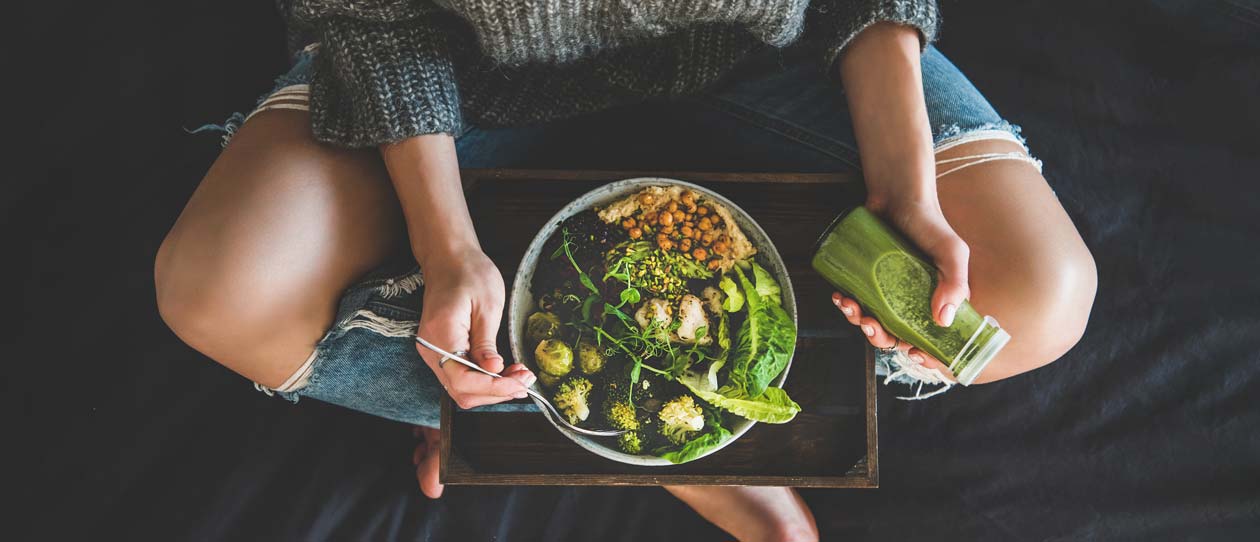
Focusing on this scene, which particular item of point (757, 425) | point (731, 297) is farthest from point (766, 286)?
point (757, 425)

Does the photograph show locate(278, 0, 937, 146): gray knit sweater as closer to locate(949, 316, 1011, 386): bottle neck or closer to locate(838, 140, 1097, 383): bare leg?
locate(838, 140, 1097, 383): bare leg

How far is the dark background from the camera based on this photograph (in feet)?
3.43

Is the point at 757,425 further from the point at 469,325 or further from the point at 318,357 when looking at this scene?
the point at 318,357

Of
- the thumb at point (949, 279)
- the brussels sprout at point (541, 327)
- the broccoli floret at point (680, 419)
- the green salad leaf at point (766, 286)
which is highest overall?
the thumb at point (949, 279)

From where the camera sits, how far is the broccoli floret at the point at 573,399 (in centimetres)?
77

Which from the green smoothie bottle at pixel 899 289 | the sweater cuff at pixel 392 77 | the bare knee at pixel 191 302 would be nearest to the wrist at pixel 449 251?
the sweater cuff at pixel 392 77

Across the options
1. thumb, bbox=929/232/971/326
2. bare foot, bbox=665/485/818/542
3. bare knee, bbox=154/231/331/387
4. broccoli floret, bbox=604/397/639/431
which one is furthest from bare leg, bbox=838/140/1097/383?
bare knee, bbox=154/231/331/387

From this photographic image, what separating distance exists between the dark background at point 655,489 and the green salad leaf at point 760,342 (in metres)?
0.40

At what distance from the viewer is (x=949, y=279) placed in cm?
71

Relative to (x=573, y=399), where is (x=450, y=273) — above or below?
above

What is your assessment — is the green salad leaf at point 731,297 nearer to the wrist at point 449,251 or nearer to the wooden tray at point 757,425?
the wooden tray at point 757,425

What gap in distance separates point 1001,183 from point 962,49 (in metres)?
0.41

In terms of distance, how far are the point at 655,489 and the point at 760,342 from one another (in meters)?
0.41

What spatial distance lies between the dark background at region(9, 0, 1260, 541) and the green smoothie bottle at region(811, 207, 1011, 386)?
0.42 metres
